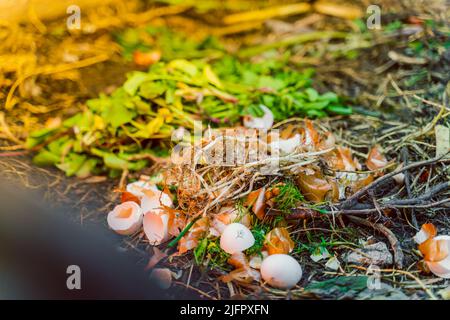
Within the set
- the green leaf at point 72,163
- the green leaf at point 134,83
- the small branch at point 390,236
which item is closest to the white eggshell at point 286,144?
the small branch at point 390,236

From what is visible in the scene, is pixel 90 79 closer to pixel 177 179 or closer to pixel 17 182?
pixel 17 182

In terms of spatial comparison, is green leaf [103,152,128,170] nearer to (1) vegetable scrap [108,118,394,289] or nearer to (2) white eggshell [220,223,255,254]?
(1) vegetable scrap [108,118,394,289]

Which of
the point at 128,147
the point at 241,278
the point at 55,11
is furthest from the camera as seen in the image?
the point at 55,11

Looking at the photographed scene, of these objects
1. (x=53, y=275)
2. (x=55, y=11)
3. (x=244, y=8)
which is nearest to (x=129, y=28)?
→ (x=55, y=11)

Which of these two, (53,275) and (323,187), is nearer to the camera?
(53,275)

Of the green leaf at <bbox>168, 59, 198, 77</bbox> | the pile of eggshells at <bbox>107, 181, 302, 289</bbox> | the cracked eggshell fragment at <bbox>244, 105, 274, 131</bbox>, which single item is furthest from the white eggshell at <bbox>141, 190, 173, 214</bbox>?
the green leaf at <bbox>168, 59, 198, 77</bbox>

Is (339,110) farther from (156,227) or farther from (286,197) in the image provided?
(156,227)
